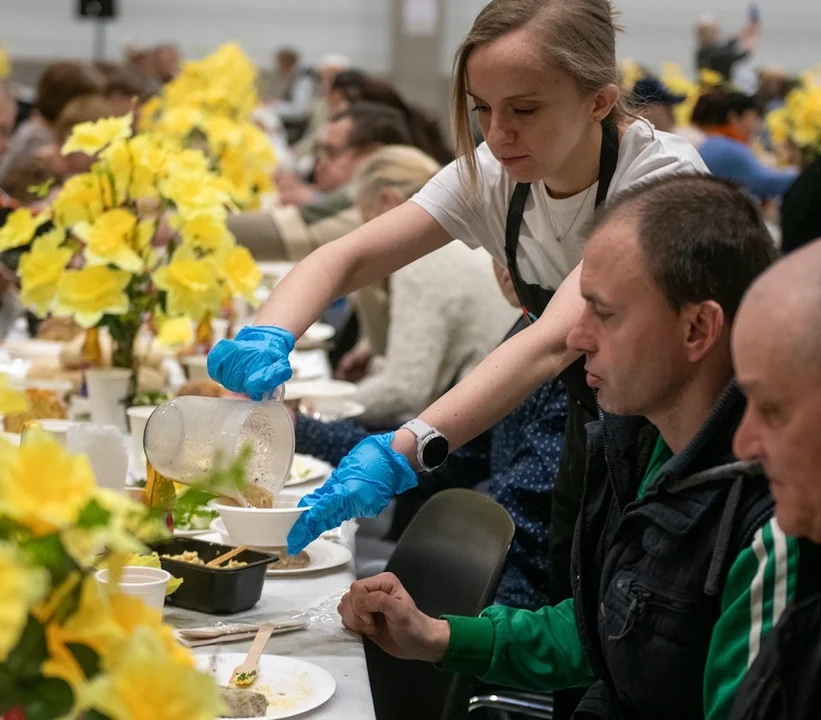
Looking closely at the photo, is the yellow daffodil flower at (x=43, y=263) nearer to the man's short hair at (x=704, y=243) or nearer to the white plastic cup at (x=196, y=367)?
the white plastic cup at (x=196, y=367)

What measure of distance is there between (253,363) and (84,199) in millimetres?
996

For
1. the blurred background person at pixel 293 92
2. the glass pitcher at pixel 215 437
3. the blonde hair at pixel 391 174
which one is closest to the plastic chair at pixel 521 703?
the glass pitcher at pixel 215 437

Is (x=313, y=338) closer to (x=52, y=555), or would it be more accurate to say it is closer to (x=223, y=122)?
(x=223, y=122)

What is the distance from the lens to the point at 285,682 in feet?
4.98

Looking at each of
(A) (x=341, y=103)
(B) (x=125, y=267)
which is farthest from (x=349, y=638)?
(A) (x=341, y=103)

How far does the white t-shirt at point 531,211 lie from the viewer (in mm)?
2061

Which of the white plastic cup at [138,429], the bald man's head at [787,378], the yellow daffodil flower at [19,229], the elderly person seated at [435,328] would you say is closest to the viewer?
the bald man's head at [787,378]

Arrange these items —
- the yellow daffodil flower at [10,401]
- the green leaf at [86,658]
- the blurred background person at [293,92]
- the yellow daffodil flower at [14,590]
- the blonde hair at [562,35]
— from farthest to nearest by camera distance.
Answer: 1. the blurred background person at [293,92]
2. the blonde hair at [562,35]
3. the yellow daffodil flower at [10,401]
4. the green leaf at [86,658]
5. the yellow daffodil flower at [14,590]

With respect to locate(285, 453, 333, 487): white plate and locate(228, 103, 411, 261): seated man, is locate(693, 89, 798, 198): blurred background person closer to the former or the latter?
locate(228, 103, 411, 261): seated man

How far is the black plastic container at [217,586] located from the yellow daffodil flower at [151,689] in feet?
3.20

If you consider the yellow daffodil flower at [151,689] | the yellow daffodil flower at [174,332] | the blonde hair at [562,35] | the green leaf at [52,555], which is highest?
the blonde hair at [562,35]

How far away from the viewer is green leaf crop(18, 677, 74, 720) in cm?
84

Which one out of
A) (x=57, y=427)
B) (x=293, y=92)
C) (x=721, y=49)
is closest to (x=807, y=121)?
(x=57, y=427)

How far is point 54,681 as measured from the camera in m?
0.84
